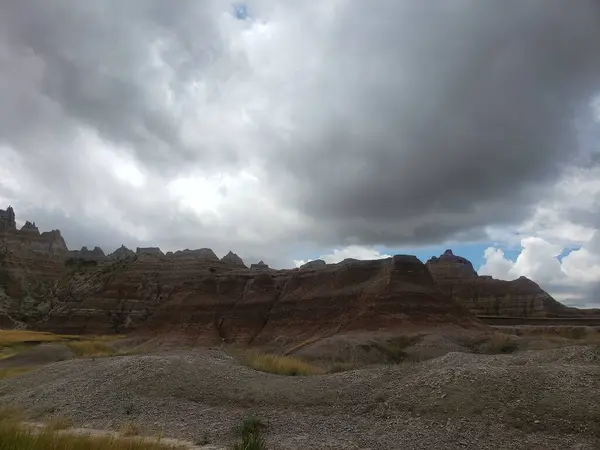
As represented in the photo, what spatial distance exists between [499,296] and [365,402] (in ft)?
342

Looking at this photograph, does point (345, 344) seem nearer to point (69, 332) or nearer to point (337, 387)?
point (337, 387)

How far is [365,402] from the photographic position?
53.8 feet

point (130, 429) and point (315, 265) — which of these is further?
point (315, 265)

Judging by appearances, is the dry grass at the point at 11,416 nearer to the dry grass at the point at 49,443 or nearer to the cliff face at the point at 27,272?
the dry grass at the point at 49,443

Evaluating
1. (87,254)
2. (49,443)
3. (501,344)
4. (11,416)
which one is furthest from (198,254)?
(49,443)

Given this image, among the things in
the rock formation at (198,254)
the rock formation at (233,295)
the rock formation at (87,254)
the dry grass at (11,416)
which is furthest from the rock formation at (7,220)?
the dry grass at (11,416)

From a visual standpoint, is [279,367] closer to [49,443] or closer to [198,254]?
[49,443]

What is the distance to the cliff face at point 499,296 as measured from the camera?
341ft

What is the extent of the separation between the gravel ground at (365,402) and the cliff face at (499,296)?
9111 centimetres

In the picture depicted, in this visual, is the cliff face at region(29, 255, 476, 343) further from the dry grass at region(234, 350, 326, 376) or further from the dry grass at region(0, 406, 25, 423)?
the dry grass at region(0, 406, 25, 423)

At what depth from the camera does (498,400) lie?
14.5 m

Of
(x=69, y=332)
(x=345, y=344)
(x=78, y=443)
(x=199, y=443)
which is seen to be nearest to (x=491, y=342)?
(x=345, y=344)

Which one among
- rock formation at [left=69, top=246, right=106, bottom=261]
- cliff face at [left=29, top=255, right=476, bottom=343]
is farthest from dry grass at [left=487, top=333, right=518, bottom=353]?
rock formation at [left=69, top=246, right=106, bottom=261]

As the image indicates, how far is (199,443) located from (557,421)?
9.76 metres
